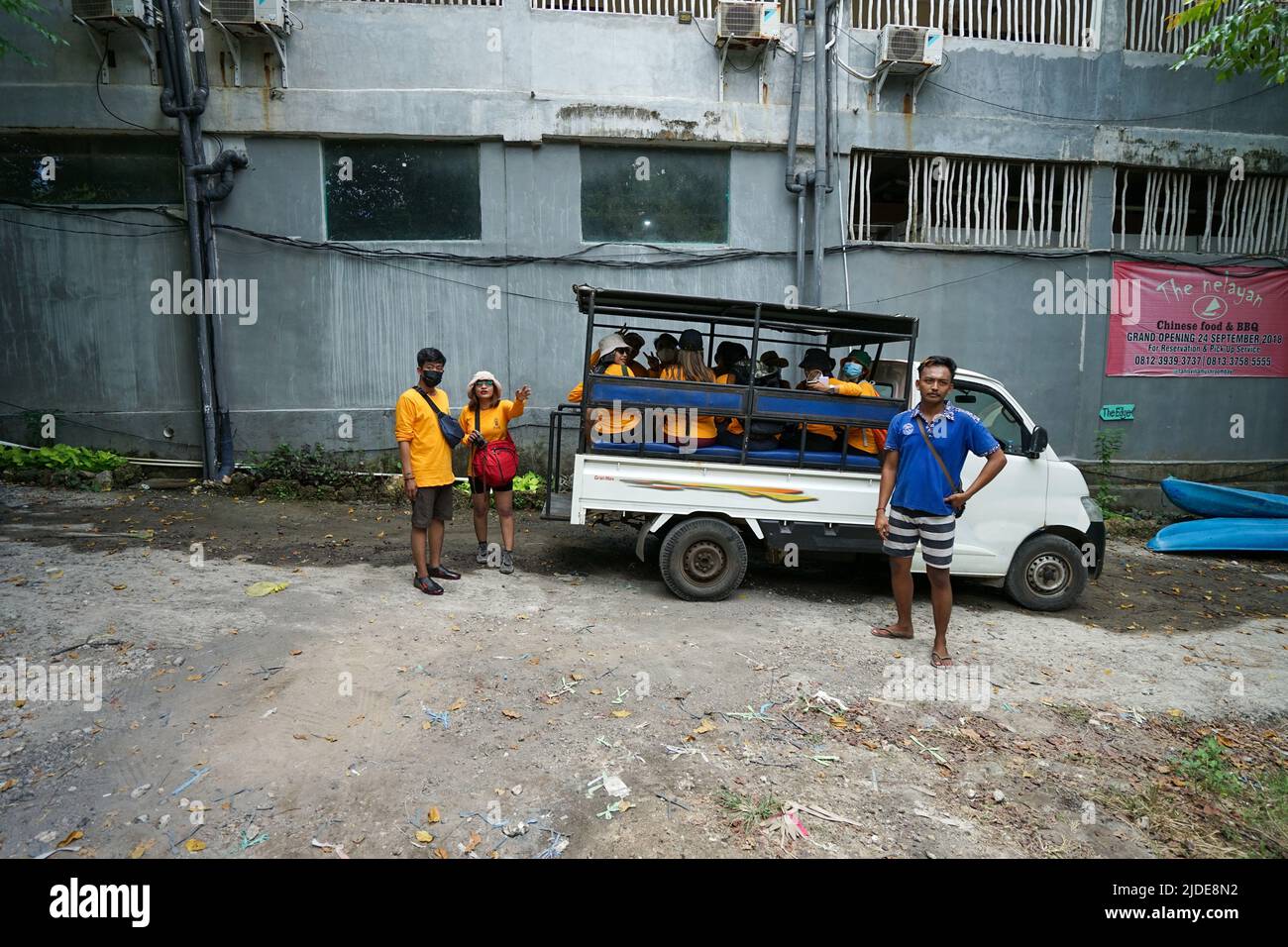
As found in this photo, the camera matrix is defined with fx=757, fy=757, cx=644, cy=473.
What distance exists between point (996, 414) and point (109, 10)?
10.5 m

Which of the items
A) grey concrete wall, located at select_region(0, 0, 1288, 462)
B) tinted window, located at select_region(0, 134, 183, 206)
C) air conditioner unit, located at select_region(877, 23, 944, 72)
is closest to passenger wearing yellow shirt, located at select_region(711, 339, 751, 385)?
grey concrete wall, located at select_region(0, 0, 1288, 462)

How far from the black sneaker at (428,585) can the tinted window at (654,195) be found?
550cm

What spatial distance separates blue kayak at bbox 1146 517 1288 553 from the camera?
861cm

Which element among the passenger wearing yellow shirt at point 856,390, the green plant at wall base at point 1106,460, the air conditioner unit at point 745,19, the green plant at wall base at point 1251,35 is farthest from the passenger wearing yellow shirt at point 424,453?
the green plant at wall base at point 1106,460

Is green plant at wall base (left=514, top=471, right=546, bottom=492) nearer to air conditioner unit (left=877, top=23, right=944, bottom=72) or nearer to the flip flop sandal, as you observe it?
the flip flop sandal

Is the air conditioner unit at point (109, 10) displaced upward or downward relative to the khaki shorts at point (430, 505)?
upward

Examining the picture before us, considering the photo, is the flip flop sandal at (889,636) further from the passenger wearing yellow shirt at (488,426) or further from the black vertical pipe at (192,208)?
the black vertical pipe at (192,208)

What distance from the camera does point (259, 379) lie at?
9609mm

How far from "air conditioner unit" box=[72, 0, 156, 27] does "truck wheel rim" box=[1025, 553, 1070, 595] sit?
1112 centimetres

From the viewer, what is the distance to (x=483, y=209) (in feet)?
31.4

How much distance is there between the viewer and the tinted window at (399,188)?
9.47 meters

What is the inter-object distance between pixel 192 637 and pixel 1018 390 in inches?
392

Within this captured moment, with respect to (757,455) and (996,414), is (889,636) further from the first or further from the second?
(996,414)

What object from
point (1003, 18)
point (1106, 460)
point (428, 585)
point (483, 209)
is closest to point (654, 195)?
point (483, 209)
